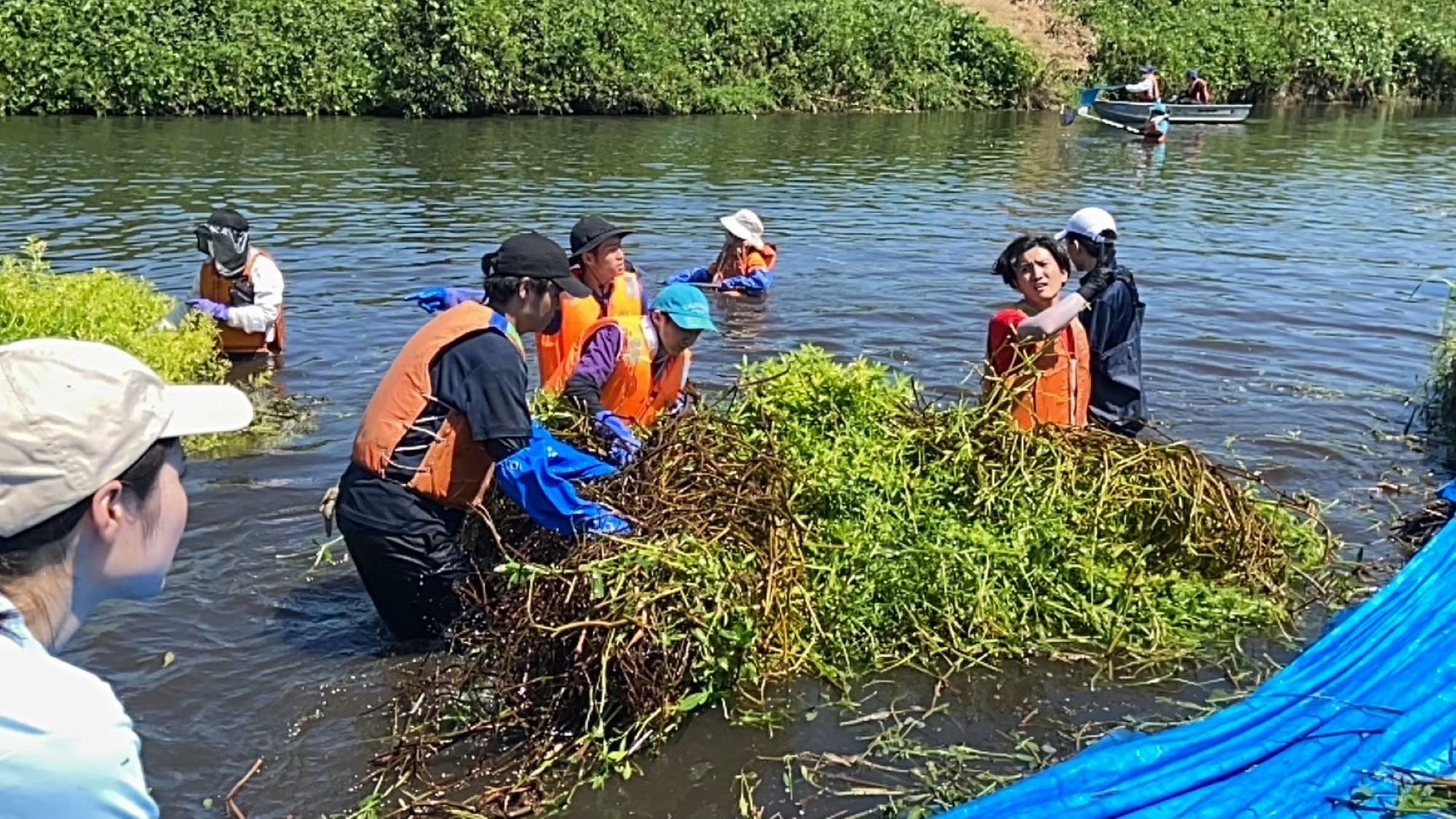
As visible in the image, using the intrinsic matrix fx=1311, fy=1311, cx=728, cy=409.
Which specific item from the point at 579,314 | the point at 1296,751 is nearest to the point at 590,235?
the point at 579,314

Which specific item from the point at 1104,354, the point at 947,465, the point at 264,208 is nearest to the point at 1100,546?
the point at 947,465

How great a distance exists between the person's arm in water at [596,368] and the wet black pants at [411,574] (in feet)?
3.50

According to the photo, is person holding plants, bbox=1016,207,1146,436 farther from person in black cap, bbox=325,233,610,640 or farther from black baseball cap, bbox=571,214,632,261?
black baseball cap, bbox=571,214,632,261

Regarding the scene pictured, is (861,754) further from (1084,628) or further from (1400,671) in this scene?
(1400,671)

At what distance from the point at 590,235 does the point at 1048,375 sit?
125 inches

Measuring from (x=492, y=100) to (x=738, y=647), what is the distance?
109 feet

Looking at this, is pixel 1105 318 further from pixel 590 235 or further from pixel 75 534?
pixel 75 534

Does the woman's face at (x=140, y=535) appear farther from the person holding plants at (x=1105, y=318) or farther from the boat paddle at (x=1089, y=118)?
the boat paddle at (x=1089, y=118)

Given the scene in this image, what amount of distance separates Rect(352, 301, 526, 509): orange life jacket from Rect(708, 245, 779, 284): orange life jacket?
346 inches

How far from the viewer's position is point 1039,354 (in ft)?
22.5

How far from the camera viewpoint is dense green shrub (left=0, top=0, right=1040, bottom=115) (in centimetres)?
3409

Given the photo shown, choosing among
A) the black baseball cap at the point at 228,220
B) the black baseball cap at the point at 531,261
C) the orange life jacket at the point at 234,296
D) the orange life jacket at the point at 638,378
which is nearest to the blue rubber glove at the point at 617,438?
the orange life jacket at the point at 638,378

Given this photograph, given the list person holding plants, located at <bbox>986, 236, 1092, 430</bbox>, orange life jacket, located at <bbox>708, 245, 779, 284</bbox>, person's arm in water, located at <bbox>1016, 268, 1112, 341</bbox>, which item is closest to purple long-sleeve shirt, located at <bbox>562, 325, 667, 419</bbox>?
person holding plants, located at <bbox>986, 236, 1092, 430</bbox>

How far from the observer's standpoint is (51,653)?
2.19 m
